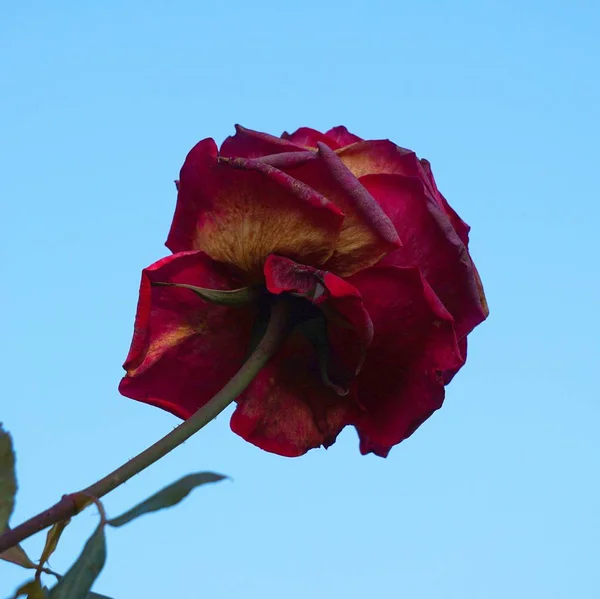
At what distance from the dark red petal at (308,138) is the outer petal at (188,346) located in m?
0.19

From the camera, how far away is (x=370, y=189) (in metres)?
0.97

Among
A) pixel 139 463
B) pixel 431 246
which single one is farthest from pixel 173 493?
pixel 431 246

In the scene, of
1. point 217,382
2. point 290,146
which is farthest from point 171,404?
point 290,146

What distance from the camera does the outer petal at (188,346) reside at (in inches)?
38.4

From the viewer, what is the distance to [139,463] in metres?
0.60

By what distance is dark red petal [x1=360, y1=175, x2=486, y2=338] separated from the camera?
937 mm

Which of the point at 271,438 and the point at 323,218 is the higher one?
the point at 323,218

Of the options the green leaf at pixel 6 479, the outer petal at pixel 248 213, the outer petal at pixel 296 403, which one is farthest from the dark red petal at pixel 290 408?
the green leaf at pixel 6 479

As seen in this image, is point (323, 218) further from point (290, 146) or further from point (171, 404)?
point (171, 404)

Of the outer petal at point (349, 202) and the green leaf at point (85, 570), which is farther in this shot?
the outer petal at point (349, 202)

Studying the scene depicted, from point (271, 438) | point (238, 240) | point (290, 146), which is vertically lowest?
point (271, 438)

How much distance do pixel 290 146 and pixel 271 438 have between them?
0.30 m

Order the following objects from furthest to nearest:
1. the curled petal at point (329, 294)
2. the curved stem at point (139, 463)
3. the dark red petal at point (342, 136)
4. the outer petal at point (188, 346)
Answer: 1. the dark red petal at point (342, 136)
2. the outer petal at point (188, 346)
3. the curled petal at point (329, 294)
4. the curved stem at point (139, 463)

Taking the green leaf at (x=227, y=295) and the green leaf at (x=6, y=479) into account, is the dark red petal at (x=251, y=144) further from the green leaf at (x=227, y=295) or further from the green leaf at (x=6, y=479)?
the green leaf at (x=6, y=479)
